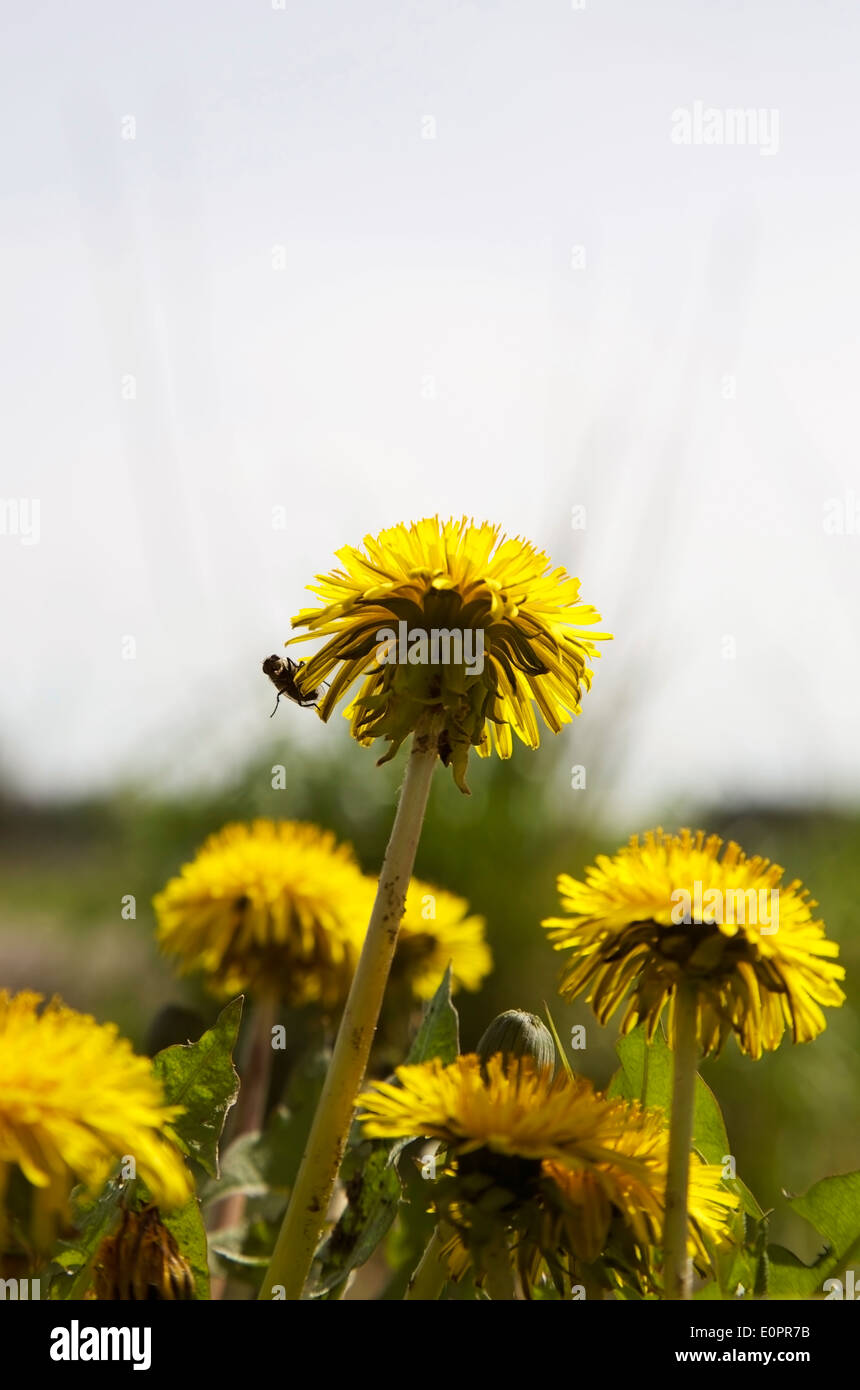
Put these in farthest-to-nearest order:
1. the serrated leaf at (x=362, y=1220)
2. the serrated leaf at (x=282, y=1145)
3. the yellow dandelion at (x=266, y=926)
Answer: the yellow dandelion at (x=266, y=926), the serrated leaf at (x=282, y=1145), the serrated leaf at (x=362, y=1220)

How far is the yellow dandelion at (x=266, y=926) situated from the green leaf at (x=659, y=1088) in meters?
0.41

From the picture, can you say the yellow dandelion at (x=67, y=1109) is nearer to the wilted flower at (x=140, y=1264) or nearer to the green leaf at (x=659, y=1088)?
the wilted flower at (x=140, y=1264)

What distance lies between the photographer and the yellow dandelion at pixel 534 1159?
1.72 feet

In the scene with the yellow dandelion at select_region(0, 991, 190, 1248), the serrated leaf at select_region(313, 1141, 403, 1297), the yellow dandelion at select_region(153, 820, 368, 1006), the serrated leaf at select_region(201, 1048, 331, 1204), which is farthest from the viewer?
the yellow dandelion at select_region(153, 820, 368, 1006)

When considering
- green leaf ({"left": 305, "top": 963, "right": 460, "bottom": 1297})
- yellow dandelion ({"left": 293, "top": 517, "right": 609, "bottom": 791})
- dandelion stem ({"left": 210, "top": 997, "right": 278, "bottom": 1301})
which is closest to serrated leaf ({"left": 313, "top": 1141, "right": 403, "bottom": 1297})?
green leaf ({"left": 305, "top": 963, "right": 460, "bottom": 1297})

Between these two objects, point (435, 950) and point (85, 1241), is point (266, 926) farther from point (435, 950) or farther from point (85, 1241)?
point (85, 1241)

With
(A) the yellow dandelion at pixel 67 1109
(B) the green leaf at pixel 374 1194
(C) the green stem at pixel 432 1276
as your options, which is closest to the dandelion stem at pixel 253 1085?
(B) the green leaf at pixel 374 1194

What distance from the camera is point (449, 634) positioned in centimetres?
61

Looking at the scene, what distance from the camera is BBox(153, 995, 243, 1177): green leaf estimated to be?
664mm

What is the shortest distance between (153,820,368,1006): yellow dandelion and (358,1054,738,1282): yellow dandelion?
53 cm

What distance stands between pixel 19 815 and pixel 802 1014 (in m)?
4.12

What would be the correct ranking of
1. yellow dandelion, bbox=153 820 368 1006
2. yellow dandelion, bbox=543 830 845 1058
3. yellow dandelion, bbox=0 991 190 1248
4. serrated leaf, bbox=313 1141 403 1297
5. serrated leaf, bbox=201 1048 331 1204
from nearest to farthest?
yellow dandelion, bbox=0 991 190 1248, yellow dandelion, bbox=543 830 845 1058, serrated leaf, bbox=313 1141 403 1297, serrated leaf, bbox=201 1048 331 1204, yellow dandelion, bbox=153 820 368 1006

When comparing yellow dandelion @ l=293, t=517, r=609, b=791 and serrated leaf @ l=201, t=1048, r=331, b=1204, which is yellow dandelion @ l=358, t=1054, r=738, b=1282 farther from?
serrated leaf @ l=201, t=1048, r=331, b=1204
